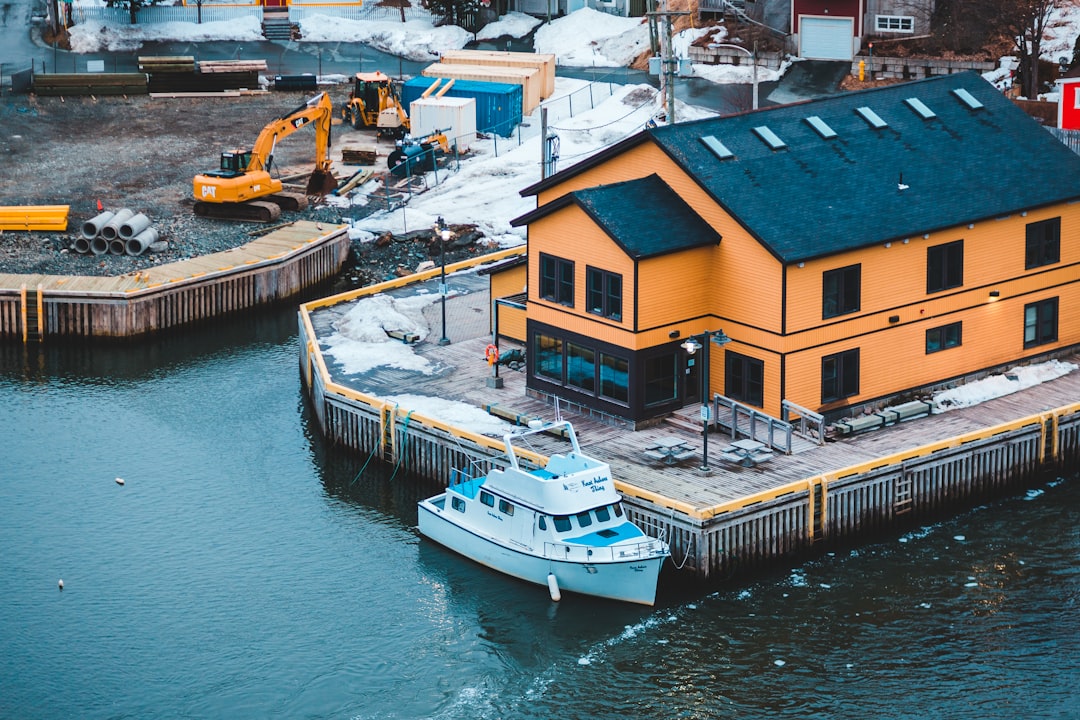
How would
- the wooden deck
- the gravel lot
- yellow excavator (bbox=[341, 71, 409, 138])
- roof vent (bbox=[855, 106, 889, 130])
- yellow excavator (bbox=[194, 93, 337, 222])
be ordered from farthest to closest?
yellow excavator (bbox=[341, 71, 409, 138]), yellow excavator (bbox=[194, 93, 337, 222]), the gravel lot, roof vent (bbox=[855, 106, 889, 130]), the wooden deck

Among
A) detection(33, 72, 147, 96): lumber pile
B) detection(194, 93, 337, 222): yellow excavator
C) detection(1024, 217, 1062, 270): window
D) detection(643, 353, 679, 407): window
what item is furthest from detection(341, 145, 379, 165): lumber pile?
detection(1024, 217, 1062, 270): window

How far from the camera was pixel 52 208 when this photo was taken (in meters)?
79.1

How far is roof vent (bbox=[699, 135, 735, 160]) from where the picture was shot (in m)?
53.7

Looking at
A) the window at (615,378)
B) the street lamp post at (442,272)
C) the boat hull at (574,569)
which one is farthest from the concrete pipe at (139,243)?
the boat hull at (574,569)

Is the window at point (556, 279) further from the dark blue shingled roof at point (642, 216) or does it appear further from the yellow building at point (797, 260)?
the dark blue shingled roof at point (642, 216)

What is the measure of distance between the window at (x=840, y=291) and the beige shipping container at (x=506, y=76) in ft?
148

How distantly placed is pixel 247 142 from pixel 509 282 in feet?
124

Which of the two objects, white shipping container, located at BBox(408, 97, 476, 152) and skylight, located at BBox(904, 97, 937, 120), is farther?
white shipping container, located at BBox(408, 97, 476, 152)

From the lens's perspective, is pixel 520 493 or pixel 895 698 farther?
pixel 520 493

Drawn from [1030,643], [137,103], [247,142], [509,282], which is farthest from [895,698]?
[137,103]

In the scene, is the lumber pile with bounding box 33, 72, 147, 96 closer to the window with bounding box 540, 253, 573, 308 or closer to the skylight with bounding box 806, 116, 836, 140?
the window with bounding box 540, 253, 573, 308

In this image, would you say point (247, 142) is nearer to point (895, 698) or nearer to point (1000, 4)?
point (1000, 4)

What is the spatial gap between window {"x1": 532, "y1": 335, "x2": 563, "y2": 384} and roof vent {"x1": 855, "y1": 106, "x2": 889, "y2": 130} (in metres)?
13.1

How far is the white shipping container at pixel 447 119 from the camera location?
90.0 meters
